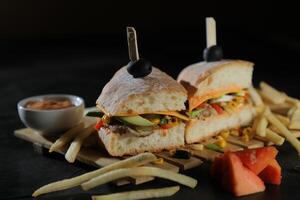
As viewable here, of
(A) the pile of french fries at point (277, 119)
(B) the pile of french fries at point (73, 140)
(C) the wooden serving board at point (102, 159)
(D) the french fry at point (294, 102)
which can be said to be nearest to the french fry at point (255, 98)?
(A) the pile of french fries at point (277, 119)

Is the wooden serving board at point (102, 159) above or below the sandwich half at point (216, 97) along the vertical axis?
below

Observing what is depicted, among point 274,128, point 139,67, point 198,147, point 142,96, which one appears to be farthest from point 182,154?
point 274,128

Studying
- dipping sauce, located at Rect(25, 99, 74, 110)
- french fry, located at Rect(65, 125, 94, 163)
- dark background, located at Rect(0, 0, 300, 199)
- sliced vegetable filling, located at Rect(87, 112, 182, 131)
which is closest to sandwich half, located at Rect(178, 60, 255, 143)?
sliced vegetable filling, located at Rect(87, 112, 182, 131)

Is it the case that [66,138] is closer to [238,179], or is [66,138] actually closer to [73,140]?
[73,140]

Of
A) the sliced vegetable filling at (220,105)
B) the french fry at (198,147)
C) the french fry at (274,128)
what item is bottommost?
the french fry at (274,128)

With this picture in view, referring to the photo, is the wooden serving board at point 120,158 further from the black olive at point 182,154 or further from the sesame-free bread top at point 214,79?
the sesame-free bread top at point 214,79

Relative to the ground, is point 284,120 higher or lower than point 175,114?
lower
